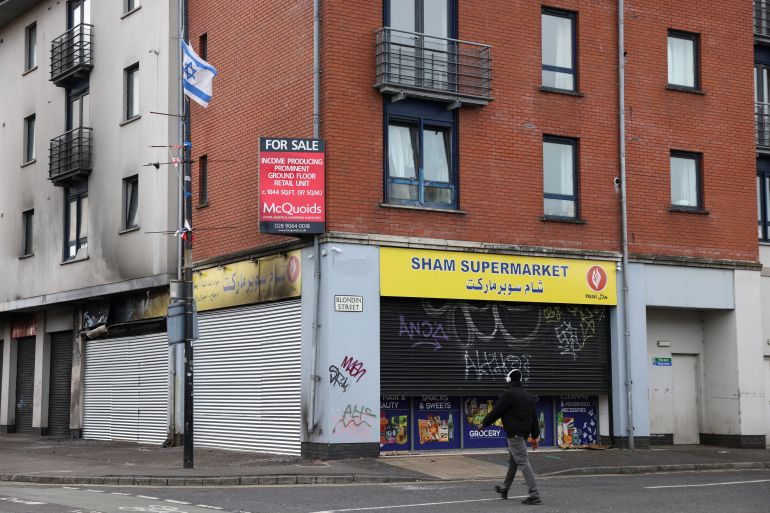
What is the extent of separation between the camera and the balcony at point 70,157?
101 ft

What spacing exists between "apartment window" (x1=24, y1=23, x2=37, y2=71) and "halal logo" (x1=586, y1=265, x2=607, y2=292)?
1959cm

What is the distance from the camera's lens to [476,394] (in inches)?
923

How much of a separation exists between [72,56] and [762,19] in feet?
61.0

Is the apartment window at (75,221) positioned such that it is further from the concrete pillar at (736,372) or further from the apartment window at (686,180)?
the concrete pillar at (736,372)

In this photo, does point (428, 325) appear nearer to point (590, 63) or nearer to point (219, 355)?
point (219, 355)

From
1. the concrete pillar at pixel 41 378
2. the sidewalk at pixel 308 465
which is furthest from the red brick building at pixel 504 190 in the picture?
the concrete pillar at pixel 41 378

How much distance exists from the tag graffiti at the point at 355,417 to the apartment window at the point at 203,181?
7042mm

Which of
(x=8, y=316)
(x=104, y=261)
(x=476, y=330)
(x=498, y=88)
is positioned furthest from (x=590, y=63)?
(x=8, y=316)

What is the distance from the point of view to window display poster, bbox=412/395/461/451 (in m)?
23.0

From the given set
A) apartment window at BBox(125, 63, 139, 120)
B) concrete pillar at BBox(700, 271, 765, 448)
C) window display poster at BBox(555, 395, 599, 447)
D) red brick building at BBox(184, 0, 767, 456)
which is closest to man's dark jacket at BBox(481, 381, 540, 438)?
red brick building at BBox(184, 0, 767, 456)

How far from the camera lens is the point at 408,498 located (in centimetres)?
1571

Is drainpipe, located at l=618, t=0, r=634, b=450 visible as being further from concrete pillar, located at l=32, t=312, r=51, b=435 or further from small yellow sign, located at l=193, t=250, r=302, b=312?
concrete pillar, located at l=32, t=312, r=51, b=435

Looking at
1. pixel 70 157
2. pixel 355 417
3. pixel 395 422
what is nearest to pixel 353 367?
pixel 355 417

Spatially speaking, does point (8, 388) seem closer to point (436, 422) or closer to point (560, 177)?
point (436, 422)
